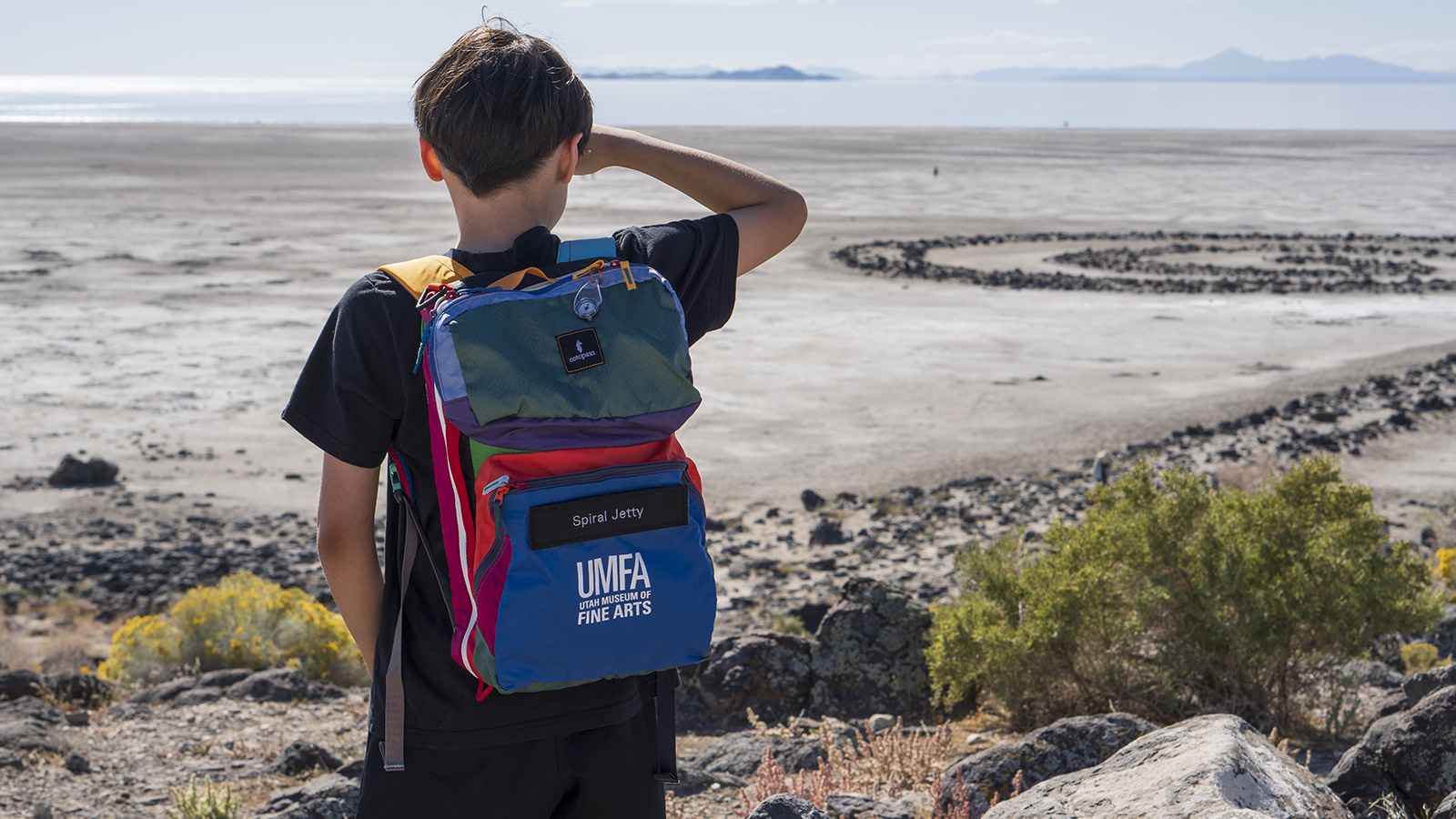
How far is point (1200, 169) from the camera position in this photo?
7800 cm

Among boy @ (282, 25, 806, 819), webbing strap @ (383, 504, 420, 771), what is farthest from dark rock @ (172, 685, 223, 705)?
webbing strap @ (383, 504, 420, 771)

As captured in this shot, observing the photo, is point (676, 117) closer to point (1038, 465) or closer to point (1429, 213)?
point (1429, 213)

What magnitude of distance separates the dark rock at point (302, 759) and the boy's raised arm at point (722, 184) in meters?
3.74

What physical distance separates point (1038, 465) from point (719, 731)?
845cm

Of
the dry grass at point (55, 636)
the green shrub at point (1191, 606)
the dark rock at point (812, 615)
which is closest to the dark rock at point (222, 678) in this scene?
the dry grass at point (55, 636)

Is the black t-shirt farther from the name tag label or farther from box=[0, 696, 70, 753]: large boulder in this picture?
box=[0, 696, 70, 753]: large boulder

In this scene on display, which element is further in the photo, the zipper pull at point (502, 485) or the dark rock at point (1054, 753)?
the dark rock at point (1054, 753)

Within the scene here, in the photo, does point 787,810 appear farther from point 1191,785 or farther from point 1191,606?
point 1191,606

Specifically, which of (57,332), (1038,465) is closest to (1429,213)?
(1038,465)

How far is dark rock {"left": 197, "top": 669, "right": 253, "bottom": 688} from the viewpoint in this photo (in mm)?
6770

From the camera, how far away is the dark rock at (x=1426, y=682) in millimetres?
4625

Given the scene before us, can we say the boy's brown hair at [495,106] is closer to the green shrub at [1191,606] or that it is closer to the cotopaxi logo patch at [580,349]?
the cotopaxi logo patch at [580,349]

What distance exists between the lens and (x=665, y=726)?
201cm

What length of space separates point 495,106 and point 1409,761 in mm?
3502
